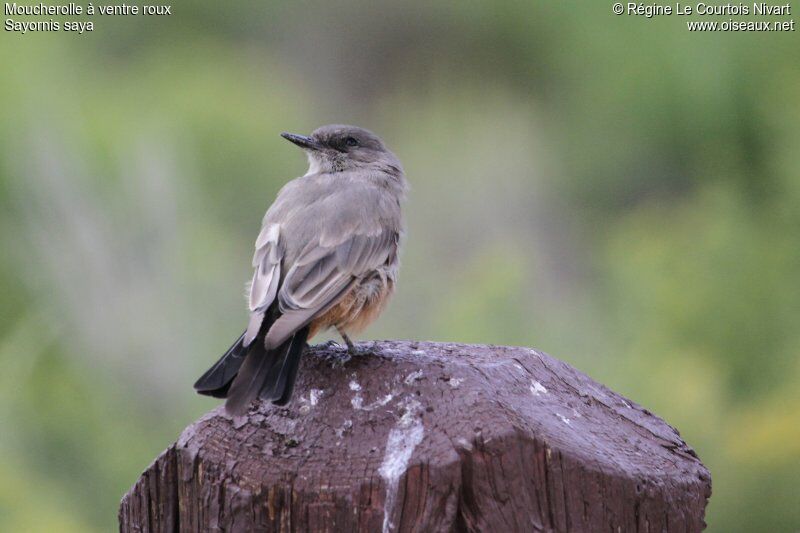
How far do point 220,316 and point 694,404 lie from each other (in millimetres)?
1858

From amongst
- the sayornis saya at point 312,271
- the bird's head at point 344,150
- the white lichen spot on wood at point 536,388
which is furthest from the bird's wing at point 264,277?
the bird's head at point 344,150

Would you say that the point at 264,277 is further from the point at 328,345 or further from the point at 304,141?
the point at 304,141

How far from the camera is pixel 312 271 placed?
3.00 metres

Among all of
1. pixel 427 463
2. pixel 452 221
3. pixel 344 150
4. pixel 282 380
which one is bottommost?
pixel 427 463

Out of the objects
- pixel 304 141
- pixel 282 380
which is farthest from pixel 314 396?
pixel 304 141

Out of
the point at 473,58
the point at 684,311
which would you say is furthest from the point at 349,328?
the point at 473,58

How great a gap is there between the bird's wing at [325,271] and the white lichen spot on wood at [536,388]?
1.96ft

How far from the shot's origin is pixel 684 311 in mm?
4586

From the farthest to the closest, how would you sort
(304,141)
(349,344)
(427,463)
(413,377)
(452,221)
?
(452,221) < (304,141) < (349,344) < (413,377) < (427,463)

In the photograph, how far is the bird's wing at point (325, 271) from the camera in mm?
2711

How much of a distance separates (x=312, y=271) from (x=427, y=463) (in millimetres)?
1089

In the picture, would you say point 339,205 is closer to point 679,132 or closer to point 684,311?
point 684,311

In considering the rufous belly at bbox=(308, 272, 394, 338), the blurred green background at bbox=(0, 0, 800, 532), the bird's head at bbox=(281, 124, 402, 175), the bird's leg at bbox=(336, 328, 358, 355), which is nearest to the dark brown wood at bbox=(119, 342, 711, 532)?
the bird's leg at bbox=(336, 328, 358, 355)

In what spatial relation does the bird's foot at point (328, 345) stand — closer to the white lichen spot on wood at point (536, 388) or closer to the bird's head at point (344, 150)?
the white lichen spot on wood at point (536, 388)
